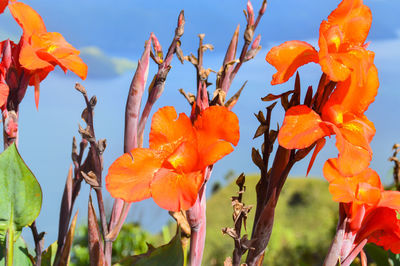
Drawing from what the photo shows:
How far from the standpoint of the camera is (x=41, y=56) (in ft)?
2.41

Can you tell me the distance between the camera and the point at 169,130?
61 cm

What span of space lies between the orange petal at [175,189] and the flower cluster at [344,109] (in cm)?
11

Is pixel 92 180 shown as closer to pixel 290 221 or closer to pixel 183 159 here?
pixel 183 159

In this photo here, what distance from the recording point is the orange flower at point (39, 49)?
0.72 m

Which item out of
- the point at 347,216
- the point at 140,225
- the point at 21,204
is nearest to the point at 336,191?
the point at 347,216

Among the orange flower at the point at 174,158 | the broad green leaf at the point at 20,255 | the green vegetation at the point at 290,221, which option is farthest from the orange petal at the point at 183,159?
the green vegetation at the point at 290,221

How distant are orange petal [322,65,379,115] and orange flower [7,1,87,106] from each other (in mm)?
378

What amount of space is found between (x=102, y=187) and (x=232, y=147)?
0.61ft

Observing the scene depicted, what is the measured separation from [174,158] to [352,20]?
0.29 m

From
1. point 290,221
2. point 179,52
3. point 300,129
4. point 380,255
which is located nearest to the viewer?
point 300,129

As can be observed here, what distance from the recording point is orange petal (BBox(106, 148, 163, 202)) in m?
0.56

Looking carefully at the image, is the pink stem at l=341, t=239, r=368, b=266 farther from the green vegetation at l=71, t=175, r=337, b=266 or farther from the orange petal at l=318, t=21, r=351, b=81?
the green vegetation at l=71, t=175, r=337, b=266

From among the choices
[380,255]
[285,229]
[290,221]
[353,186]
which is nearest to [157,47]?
[353,186]

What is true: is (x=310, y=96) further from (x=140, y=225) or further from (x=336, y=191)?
(x=140, y=225)
